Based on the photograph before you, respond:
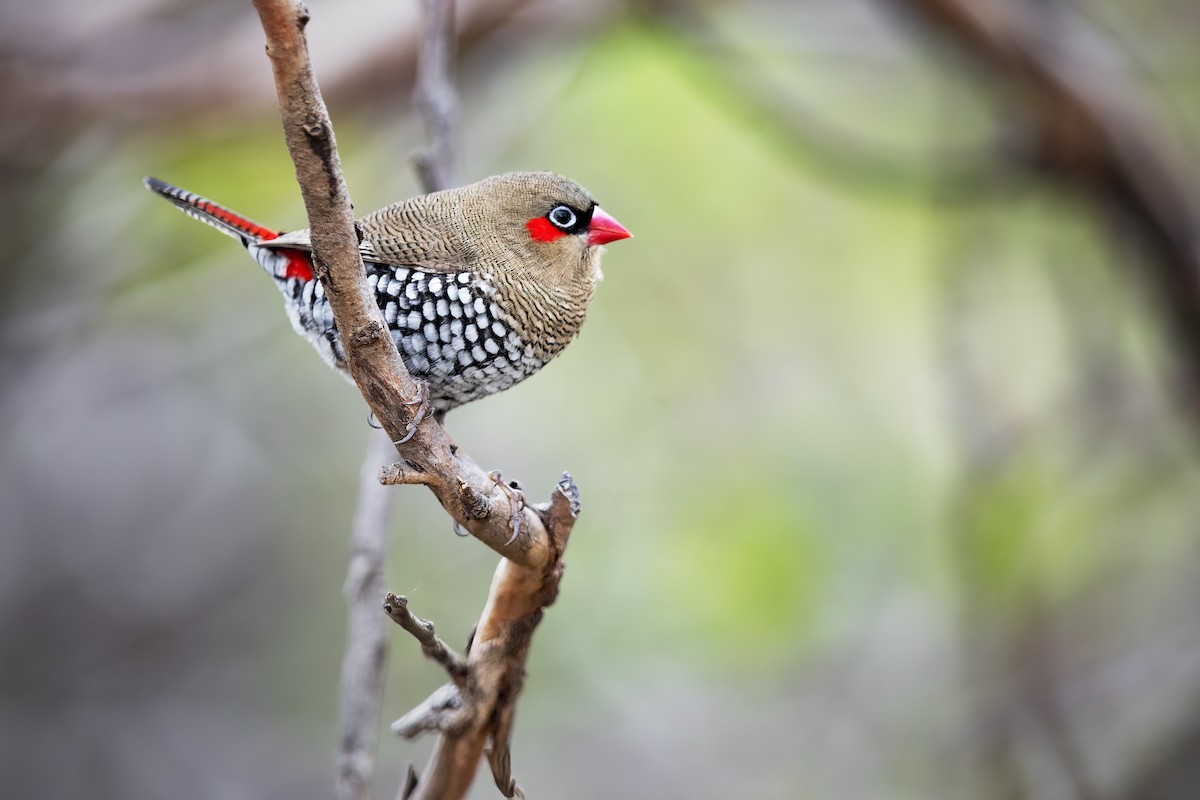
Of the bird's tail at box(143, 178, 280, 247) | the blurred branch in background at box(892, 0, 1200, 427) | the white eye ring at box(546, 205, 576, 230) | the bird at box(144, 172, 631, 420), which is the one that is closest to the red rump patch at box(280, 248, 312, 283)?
the bird at box(144, 172, 631, 420)

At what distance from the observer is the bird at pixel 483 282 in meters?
2.78

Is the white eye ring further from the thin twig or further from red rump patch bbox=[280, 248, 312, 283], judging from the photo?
the thin twig

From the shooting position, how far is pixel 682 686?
5734 millimetres

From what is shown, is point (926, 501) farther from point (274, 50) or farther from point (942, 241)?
point (274, 50)

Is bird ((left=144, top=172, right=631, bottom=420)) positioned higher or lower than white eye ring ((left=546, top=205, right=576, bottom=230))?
lower

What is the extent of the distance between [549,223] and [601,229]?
119mm

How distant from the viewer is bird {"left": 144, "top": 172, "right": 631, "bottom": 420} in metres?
2.78

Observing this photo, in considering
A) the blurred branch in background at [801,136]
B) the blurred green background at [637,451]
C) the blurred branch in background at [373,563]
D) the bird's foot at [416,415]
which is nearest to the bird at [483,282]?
the blurred branch in background at [373,563]

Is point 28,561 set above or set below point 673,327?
below

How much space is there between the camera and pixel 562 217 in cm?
281

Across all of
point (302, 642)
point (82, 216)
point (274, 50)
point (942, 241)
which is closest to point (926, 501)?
point (942, 241)

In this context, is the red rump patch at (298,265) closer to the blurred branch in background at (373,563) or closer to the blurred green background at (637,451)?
the blurred branch in background at (373,563)

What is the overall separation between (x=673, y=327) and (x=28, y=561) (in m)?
3.08

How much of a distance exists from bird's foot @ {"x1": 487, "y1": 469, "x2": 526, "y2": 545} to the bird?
48 centimetres
